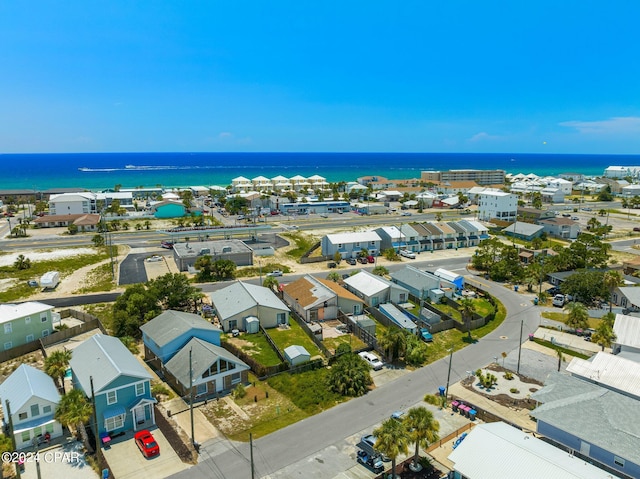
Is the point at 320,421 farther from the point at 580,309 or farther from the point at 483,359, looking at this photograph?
the point at 580,309

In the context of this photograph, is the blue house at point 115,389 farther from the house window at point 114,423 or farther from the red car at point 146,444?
the red car at point 146,444

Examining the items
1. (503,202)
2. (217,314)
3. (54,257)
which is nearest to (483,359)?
(217,314)

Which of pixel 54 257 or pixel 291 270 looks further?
pixel 54 257

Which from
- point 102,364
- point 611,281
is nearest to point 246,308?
point 102,364

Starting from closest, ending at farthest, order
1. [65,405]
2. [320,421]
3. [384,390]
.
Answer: [65,405] < [320,421] < [384,390]

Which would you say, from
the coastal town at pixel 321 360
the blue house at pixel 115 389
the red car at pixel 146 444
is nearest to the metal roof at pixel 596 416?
the coastal town at pixel 321 360

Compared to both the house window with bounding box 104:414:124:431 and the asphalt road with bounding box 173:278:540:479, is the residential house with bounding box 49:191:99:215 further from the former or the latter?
the asphalt road with bounding box 173:278:540:479

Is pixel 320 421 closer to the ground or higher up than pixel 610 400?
closer to the ground
